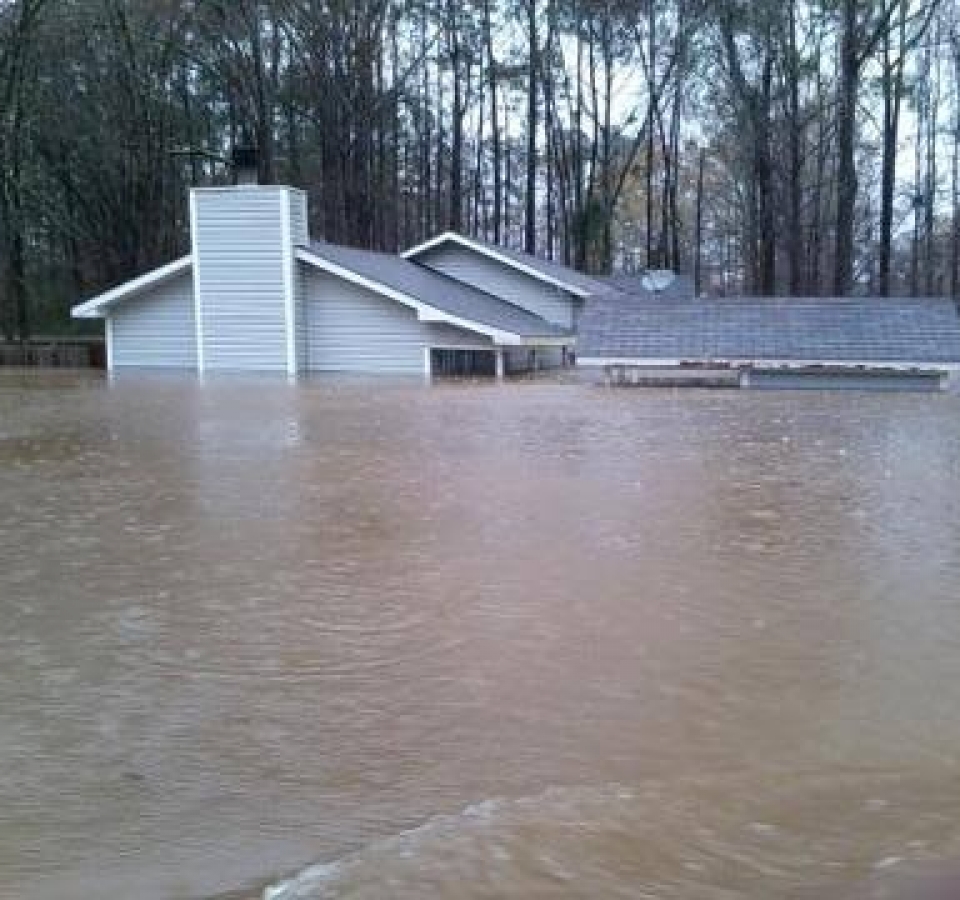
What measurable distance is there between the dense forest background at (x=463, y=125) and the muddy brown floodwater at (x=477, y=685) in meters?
25.6

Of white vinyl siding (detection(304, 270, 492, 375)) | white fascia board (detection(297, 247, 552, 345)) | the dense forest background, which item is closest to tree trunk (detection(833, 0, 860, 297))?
the dense forest background

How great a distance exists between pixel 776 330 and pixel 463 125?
23.1 m

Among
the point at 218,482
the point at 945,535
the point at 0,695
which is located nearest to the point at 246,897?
the point at 0,695

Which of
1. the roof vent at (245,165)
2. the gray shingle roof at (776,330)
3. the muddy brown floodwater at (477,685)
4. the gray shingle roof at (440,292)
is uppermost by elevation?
the roof vent at (245,165)

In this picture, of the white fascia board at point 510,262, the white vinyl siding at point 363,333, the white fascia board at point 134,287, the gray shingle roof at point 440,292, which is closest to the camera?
the gray shingle roof at point 440,292

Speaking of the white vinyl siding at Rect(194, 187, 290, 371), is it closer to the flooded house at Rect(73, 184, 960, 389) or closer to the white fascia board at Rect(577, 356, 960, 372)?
the flooded house at Rect(73, 184, 960, 389)

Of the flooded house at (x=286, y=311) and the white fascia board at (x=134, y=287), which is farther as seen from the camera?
the white fascia board at (x=134, y=287)

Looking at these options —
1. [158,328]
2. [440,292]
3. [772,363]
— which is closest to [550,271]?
[440,292]

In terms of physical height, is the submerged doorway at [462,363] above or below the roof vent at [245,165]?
below

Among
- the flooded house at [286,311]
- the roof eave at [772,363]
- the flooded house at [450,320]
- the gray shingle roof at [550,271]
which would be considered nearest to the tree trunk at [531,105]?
the gray shingle roof at [550,271]

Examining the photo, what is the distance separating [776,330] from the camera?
23.0 metres

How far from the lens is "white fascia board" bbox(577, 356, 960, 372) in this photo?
69.7 feet

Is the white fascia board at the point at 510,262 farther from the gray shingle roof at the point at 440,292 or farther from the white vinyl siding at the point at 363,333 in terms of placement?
the white vinyl siding at the point at 363,333

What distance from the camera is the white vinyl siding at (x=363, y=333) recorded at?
81.7 feet
